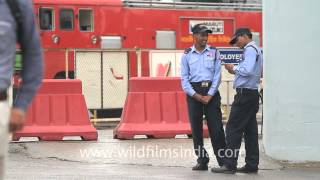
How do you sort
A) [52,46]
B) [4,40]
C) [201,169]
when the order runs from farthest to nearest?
[52,46], [201,169], [4,40]

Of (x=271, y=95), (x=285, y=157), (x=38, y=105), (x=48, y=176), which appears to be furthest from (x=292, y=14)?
(x=38, y=105)

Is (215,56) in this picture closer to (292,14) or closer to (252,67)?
(252,67)

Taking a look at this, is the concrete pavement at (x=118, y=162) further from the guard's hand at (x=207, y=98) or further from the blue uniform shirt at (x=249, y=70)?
the blue uniform shirt at (x=249, y=70)

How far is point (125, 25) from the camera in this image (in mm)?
21516

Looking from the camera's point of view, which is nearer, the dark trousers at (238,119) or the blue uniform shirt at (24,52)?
the blue uniform shirt at (24,52)

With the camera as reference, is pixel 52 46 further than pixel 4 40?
Yes

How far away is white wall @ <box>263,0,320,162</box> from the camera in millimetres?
8320

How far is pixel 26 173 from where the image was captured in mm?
7734

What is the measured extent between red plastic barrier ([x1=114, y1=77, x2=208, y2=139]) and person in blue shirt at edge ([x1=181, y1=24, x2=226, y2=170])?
3.11 metres

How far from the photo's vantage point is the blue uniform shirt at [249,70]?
7.78 meters

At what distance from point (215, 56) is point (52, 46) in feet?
42.6

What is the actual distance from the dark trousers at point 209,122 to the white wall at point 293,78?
0.89 metres

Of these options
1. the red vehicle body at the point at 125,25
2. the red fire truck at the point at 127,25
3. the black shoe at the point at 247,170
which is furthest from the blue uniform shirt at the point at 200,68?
the red vehicle body at the point at 125,25

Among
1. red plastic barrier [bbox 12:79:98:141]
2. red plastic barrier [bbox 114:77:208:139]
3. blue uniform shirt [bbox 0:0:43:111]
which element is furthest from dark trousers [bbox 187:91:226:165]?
blue uniform shirt [bbox 0:0:43:111]
